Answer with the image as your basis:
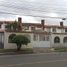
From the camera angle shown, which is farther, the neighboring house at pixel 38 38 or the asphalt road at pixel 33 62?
the neighboring house at pixel 38 38

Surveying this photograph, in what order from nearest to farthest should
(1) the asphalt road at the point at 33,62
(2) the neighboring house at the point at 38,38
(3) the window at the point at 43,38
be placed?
(1) the asphalt road at the point at 33,62 < (2) the neighboring house at the point at 38,38 < (3) the window at the point at 43,38

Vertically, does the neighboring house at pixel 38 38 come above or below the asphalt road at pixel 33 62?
above

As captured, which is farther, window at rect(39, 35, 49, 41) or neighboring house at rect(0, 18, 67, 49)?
window at rect(39, 35, 49, 41)

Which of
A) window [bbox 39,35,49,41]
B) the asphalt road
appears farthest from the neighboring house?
the asphalt road

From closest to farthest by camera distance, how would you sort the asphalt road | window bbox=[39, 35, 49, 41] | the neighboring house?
the asphalt road < the neighboring house < window bbox=[39, 35, 49, 41]

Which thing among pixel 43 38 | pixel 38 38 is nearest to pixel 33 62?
pixel 38 38

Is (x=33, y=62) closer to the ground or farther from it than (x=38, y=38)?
closer to the ground

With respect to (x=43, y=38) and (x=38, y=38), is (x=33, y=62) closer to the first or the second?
(x=38, y=38)

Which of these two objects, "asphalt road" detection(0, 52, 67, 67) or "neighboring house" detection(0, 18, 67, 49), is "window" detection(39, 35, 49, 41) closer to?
"neighboring house" detection(0, 18, 67, 49)

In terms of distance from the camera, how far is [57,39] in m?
62.7

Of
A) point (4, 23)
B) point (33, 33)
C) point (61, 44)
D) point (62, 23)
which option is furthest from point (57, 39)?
point (62, 23)

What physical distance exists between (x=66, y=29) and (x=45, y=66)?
195ft

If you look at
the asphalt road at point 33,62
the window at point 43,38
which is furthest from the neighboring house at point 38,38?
the asphalt road at point 33,62

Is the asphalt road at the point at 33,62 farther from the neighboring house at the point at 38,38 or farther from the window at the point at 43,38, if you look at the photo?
the window at the point at 43,38
